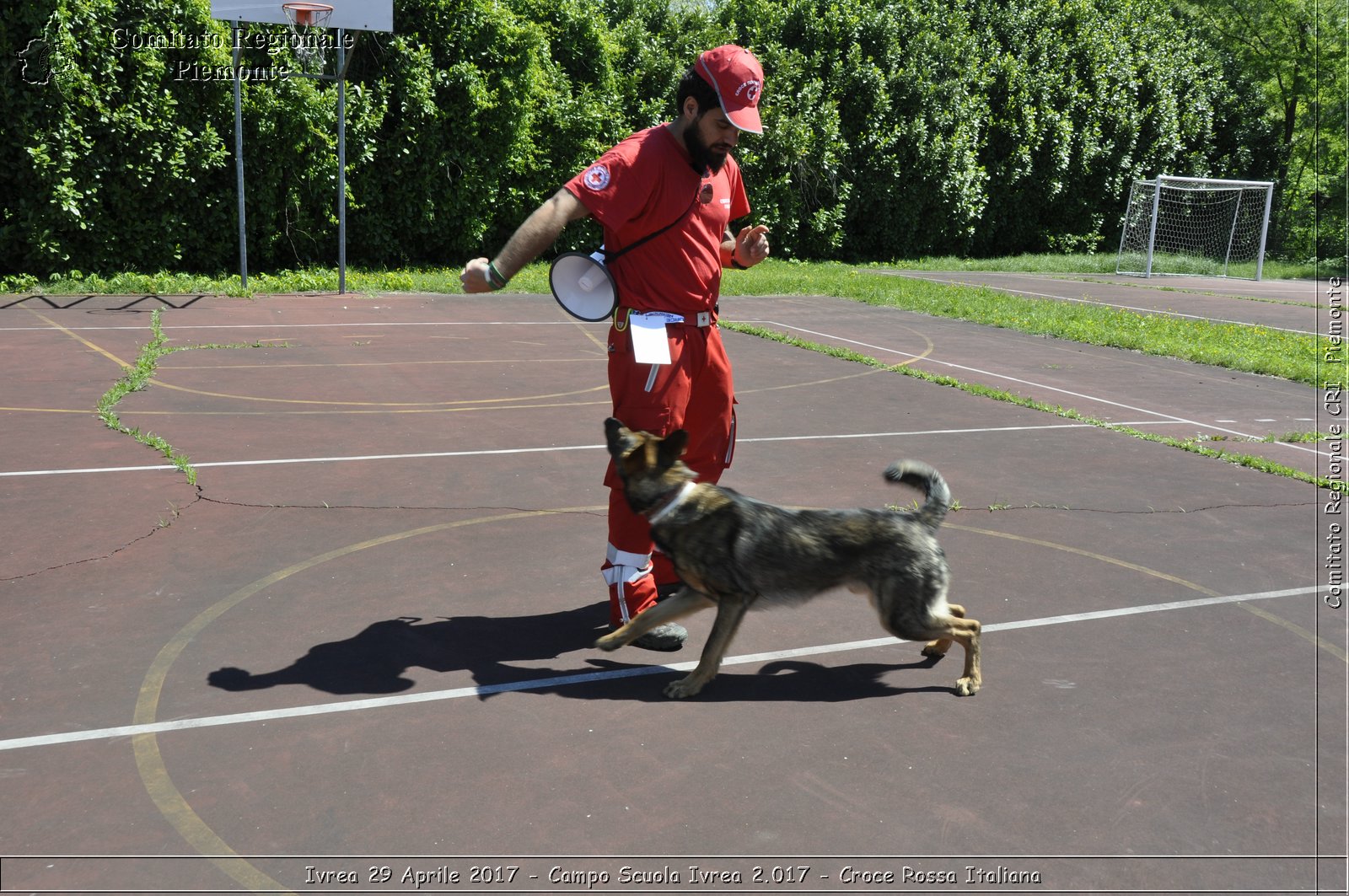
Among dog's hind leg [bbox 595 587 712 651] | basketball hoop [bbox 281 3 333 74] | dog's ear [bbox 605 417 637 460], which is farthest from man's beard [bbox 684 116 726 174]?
basketball hoop [bbox 281 3 333 74]

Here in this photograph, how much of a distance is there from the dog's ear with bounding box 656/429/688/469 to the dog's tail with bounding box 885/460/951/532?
853 mm

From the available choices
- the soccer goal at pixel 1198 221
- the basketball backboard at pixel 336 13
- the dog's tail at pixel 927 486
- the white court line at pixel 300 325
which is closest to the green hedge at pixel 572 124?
the soccer goal at pixel 1198 221

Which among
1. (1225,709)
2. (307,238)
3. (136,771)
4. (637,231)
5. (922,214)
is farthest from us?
(922,214)

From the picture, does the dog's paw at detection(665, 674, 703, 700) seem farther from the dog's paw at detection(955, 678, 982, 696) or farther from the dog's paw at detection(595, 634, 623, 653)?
the dog's paw at detection(955, 678, 982, 696)

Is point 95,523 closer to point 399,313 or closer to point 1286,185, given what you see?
point 399,313

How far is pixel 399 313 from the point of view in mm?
17312

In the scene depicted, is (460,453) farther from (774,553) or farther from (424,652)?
(774,553)

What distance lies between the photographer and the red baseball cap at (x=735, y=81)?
15.3 ft

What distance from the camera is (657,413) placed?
4.90 meters

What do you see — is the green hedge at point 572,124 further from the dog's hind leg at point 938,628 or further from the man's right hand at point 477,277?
the dog's hind leg at point 938,628

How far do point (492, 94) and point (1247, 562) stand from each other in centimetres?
2024

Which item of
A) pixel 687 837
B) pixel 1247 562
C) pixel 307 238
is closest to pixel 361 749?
pixel 687 837

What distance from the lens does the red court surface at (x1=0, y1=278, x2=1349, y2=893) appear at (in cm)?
335

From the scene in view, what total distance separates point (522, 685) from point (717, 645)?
2.76 ft
